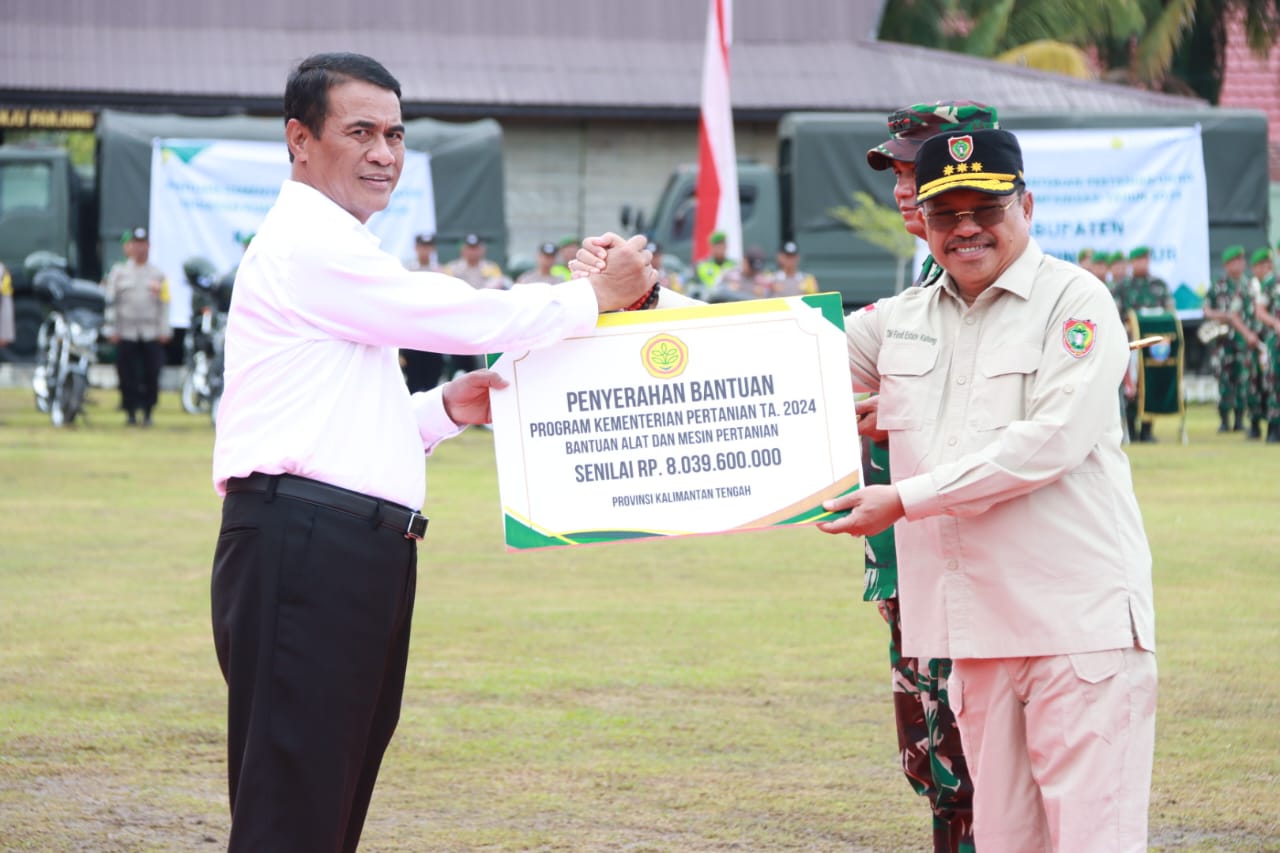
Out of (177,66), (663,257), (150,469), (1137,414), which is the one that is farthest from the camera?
(177,66)

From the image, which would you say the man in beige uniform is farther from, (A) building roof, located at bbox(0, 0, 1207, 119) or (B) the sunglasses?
(A) building roof, located at bbox(0, 0, 1207, 119)

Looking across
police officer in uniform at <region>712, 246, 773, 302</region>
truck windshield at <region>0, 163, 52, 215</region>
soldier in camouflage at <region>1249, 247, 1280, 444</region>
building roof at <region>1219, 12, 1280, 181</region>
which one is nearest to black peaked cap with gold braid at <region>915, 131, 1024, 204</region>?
police officer in uniform at <region>712, 246, 773, 302</region>

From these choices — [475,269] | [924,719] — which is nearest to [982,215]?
[924,719]

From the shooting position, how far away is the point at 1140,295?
21.5 meters

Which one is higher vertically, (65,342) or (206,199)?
(206,199)

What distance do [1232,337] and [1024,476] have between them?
1921cm

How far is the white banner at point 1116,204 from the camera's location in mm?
25016

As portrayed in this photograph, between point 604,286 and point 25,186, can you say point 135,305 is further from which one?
point 604,286

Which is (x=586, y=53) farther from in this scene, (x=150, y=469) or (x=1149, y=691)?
(x=1149, y=691)

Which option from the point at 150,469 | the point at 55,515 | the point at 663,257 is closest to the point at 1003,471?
the point at 55,515

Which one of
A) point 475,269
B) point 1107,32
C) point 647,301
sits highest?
point 1107,32

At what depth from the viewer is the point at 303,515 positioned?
3721 mm

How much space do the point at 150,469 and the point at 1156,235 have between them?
1430cm

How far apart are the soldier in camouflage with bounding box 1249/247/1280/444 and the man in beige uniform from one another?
17906 mm
